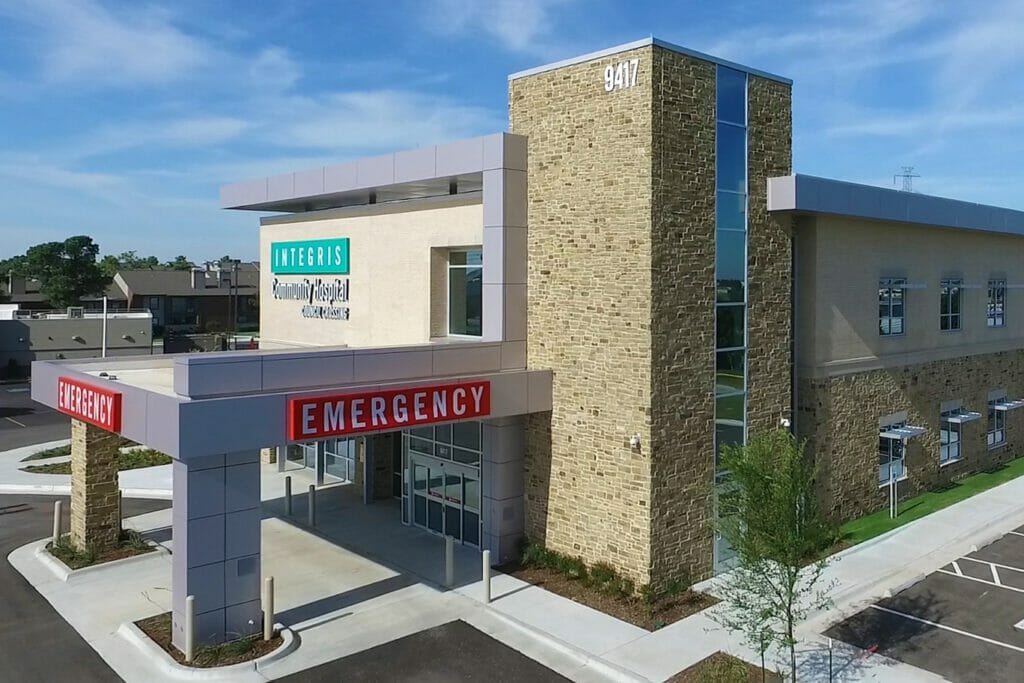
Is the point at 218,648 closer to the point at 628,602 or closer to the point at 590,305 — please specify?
the point at 628,602

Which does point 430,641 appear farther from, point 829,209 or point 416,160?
point 829,209

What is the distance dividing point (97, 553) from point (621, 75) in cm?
1500

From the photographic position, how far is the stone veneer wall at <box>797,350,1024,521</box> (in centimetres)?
1919

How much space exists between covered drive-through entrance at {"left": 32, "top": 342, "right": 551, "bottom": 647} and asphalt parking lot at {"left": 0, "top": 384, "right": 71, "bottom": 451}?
17188mm

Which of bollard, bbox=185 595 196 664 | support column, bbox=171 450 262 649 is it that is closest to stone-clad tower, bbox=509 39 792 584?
support column, bbox=171 450 262 649

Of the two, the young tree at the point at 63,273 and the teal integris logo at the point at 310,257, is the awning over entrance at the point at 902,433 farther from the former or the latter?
the young tree at the point at 63,273

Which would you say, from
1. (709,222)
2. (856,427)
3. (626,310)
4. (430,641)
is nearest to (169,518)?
(430,641)

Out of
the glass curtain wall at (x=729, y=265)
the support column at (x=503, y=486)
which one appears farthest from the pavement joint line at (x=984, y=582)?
the support column at (x=503, y=486)

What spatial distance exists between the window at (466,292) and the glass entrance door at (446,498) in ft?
10.8

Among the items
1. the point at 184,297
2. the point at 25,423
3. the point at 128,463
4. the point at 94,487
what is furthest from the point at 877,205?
the point at 184,297

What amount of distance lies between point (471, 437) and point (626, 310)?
5089 millimetres

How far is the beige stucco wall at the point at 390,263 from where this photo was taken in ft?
62.6

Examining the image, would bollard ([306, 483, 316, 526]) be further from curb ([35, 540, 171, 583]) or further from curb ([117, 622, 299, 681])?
curb ([117, 622, 299, 681])

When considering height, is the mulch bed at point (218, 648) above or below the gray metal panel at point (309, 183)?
below
